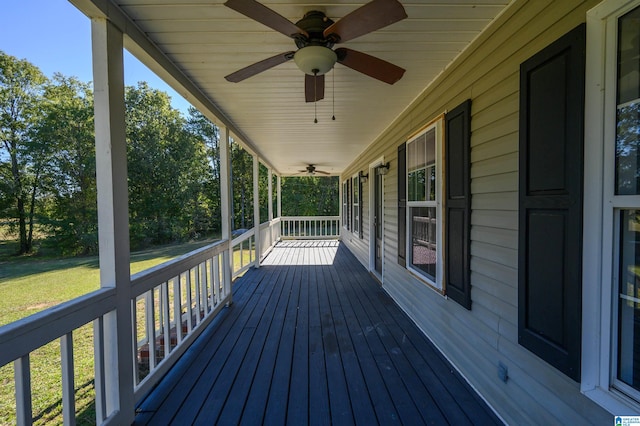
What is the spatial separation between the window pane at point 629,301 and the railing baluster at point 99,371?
2570 millimetres

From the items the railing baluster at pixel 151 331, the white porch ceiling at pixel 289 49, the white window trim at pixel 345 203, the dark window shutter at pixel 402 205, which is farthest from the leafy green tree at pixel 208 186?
the railing baluster at pixel 151 331

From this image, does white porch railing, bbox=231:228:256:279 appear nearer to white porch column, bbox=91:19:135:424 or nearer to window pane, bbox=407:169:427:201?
white porch column, bbox=91:19:135:424

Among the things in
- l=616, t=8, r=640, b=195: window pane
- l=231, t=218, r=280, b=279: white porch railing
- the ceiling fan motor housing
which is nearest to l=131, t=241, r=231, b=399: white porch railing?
l=231, t=218, r=280, b=279: white porch railing

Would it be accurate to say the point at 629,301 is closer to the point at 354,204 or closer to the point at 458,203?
the point at 458,203

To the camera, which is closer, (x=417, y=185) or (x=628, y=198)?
(x=628, y=198)

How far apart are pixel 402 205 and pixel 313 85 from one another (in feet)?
6.92

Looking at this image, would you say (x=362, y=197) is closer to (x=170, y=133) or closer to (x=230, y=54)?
(x=230, y=54)

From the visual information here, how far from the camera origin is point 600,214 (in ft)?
3.71

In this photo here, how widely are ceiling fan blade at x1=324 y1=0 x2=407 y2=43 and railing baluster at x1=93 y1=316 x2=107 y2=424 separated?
217cm

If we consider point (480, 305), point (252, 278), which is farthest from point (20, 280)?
point (480, 305)

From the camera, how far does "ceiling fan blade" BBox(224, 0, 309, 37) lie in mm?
1328

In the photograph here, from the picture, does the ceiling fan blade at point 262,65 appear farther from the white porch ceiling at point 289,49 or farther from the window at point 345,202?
the window at point 345,202

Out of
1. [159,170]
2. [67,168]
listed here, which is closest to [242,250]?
[67,168]

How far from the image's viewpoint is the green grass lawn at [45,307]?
7.18 ft
